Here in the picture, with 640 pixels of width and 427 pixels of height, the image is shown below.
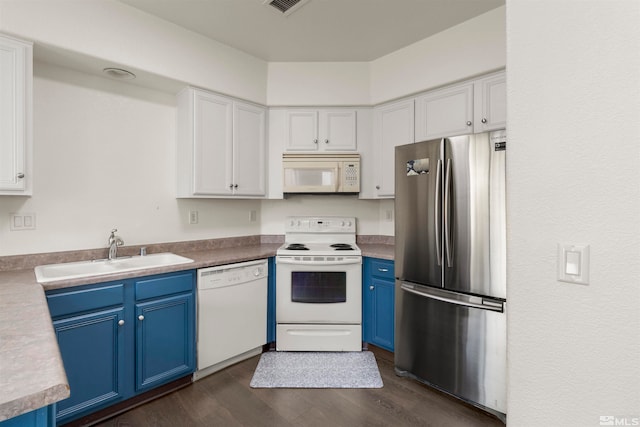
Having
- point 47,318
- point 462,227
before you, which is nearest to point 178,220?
point 47,318

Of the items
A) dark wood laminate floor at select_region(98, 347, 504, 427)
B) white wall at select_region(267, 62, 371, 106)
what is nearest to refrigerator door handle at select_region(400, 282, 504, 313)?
dark wood laminate floor at select_region(98, 347, 504, 427)

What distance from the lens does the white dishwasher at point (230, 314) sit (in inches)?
88.7

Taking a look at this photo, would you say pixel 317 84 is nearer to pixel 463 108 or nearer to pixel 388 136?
pixel 388 136

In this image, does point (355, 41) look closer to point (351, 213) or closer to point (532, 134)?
point (351, 213)

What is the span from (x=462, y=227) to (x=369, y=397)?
131 cm

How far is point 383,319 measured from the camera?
2586mm

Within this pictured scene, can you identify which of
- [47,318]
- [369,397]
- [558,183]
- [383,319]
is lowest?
[369,397]

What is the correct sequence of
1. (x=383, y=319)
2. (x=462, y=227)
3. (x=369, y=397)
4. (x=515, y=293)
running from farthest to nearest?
(x=383, y=319) → (x=369, y=397) → (x=462, y=227) → (x=515, y=293)

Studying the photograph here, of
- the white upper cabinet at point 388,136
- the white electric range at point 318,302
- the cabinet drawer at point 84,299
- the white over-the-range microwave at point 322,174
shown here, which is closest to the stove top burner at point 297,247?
the white electric range at point 318,302

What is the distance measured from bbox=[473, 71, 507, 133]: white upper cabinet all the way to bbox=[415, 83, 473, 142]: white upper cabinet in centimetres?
4

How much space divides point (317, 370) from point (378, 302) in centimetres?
74

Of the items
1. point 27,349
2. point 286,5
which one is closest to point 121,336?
point 27,349

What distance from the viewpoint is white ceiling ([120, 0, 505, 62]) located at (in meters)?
2.17

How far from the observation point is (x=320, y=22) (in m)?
2.38
